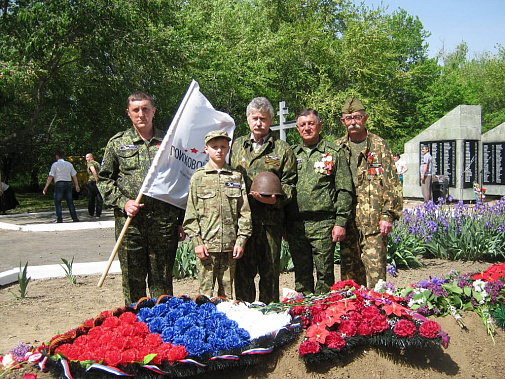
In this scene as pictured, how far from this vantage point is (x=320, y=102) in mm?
27703

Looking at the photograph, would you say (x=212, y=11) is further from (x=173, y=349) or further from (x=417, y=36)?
(x=173, y=349)

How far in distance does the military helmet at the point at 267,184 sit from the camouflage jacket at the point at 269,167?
0.23 meters

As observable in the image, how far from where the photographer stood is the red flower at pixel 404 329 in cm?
318

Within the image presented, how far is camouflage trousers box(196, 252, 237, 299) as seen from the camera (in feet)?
13.0

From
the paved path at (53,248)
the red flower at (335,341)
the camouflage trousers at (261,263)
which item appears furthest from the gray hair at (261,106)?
the paved path at (53,248)

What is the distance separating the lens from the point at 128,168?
419cm

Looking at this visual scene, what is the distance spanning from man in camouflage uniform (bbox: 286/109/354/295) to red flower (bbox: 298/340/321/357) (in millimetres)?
1461

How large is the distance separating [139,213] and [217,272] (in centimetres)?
81

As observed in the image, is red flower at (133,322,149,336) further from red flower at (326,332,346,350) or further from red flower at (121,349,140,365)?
red flower at (326,332,346,350)

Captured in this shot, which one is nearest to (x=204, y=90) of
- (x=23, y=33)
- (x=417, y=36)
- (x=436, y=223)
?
(x=23, y=33)

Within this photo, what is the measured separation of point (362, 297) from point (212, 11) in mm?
27389

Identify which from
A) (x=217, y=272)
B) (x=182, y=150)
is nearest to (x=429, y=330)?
(x=217, y=272)

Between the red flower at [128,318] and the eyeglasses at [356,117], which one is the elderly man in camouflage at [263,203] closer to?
the eyeglasses at [356,117]

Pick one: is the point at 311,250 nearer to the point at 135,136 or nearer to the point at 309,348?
the point at 309,348
